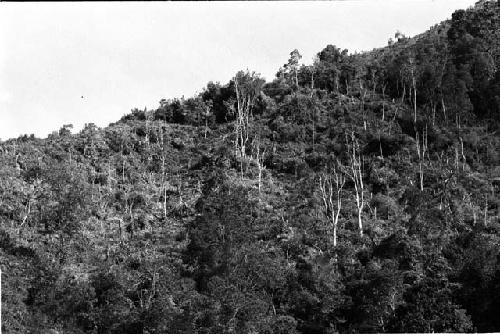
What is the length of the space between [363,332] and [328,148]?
17895mm

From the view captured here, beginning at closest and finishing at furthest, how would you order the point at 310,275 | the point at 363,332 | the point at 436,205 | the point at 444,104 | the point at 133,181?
1. the point at 363,332
2. the point at 310,275
3. the point at 436,205
4. the point at 133,181
5. the point at 444,104

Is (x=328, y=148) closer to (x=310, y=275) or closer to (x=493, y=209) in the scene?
(x=493, y=209)

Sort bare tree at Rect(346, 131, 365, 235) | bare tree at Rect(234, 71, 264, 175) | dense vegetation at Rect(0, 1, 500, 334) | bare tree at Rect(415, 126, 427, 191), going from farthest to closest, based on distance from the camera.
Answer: bare tree at Rect(234, 71, 264, 175) < bare tree at Rect(415, 126, 427, 191) < bare tree at Rect(346, 131, 365, 235) < dense vegetation at Rect(0, 1, 500, 334)

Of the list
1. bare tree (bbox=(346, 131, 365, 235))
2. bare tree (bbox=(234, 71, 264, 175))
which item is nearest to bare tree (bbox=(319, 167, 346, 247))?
bare tree (bbox=(346, 131, 365, 235))

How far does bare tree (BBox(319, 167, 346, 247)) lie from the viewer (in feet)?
113

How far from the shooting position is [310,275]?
94.0 feet

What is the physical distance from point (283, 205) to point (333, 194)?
10.1 ft

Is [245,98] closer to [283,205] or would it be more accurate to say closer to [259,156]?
[259,156]

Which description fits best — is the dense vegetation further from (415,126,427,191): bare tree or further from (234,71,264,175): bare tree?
(234,71,264,175): bare tree

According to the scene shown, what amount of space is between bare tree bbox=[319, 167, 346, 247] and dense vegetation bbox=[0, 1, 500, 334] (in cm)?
13

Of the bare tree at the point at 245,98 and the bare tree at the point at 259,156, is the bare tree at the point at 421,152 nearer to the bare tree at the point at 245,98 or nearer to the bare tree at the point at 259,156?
the bare tree at the point at 259,156

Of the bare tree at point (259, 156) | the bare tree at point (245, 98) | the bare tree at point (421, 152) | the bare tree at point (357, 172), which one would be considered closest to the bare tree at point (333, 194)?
the bare tree at point (357, 172)

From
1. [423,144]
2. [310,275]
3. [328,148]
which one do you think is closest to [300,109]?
[328,148]

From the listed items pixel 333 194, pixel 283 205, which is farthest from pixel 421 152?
pixel 283 205
